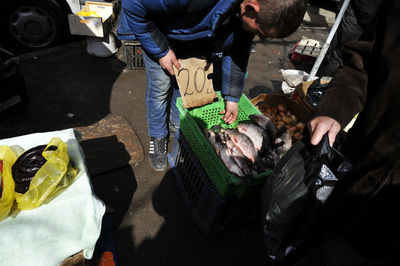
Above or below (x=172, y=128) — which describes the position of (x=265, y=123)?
above

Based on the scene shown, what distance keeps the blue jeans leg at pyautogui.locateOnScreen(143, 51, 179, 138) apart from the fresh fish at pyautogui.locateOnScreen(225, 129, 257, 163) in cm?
79

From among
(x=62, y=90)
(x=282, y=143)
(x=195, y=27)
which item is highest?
(x=195, y=27)

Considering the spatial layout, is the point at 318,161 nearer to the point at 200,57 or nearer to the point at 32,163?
the point at 200,57

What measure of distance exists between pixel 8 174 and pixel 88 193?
1.61 ft

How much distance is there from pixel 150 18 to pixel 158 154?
1.60 m

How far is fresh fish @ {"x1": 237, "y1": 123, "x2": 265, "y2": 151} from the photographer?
242 cm

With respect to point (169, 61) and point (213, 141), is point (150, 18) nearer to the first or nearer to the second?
point (169, 61)

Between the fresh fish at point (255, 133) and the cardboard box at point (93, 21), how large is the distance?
3.22 metres

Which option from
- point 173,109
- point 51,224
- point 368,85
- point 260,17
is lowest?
point 173,109

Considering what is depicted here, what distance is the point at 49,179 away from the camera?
1.55 m

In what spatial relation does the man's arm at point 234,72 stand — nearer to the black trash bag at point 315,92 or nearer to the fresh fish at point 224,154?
the fresh fish at point 224,154

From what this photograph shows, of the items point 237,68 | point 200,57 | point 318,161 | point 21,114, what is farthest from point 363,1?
point 21,114

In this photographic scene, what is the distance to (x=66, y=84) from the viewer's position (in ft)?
13.0

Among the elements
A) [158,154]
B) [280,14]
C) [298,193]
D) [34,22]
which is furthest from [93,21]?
[298,193]
